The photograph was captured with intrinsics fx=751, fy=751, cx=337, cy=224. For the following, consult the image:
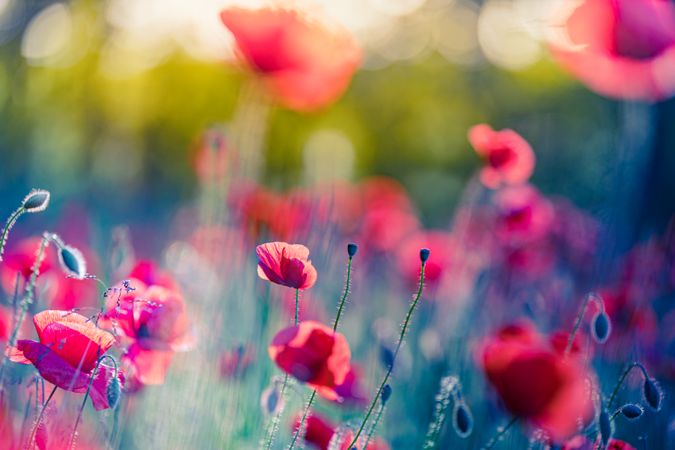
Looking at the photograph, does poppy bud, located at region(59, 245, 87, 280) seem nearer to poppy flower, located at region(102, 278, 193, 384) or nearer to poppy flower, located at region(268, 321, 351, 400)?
poppy flower, located at region(102, 278, 193, 384)

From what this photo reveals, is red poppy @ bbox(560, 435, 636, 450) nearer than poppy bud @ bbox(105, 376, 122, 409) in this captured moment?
No

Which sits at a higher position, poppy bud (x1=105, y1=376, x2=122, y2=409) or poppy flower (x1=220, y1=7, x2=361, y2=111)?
poppy flower (x1=220, y1=7, x2=361, y2=111)

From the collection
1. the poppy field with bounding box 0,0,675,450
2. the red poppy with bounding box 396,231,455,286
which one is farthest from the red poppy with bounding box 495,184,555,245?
the red poppy with bounding box 396,231,455,286

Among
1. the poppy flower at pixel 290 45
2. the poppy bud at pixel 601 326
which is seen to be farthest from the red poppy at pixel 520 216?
the poppy bud at pixel 601 326

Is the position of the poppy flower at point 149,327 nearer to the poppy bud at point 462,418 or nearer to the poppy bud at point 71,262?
the poppy bud at point 71,262

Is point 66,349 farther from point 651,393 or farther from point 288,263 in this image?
point 651,393

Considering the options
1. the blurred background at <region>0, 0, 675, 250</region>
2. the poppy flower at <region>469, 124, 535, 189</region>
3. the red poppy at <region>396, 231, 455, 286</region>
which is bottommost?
the blurred background at <region>0, 0, 675, 250</region>

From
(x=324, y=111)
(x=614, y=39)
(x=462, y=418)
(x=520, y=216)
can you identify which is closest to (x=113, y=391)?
(x=462, y=418)
